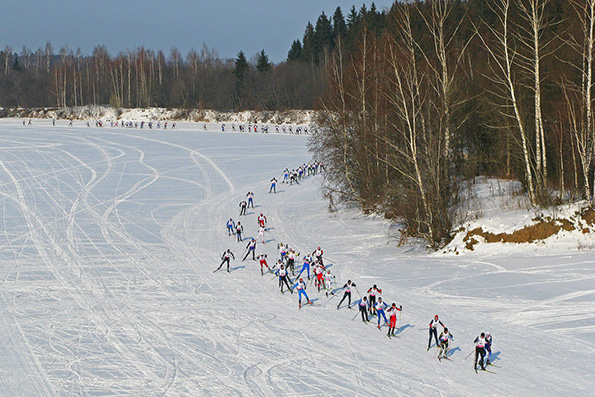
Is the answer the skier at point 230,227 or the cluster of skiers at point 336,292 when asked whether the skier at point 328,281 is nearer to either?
the cluster of skiers at point 336,292

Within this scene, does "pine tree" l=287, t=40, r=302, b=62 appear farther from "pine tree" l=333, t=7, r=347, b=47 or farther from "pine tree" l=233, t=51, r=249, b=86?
"pine tree" l=233, t=51, r=249, b=86

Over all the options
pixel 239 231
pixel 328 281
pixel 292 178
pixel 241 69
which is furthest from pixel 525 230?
pixel 241 69

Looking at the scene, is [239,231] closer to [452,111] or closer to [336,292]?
[336,292]

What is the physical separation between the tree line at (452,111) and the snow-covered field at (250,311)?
9.30 ft

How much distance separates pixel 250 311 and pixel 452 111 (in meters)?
13.6


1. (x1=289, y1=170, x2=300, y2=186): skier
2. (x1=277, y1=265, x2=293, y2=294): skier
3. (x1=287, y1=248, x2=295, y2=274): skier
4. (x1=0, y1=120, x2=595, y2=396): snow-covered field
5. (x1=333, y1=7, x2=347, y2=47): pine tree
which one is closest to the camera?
(x1=0, y1=120, x2=595, y2=396): snow-covered field

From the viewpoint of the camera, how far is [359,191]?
3353cm

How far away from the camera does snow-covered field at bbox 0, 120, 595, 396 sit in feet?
41.5

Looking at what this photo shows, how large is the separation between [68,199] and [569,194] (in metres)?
29.4

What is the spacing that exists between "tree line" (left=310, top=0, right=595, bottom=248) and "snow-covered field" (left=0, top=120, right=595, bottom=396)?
2836 millimetres

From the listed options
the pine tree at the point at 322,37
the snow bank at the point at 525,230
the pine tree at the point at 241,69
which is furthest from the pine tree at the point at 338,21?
the snow bank at the point at 525,230

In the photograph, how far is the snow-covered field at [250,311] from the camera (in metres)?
12.7

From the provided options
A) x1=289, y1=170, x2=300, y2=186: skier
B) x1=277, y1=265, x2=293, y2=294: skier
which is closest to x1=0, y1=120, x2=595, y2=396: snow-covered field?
x1=277, y1=265, x2=293, y2=294: skier

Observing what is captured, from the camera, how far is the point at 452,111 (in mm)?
24859
